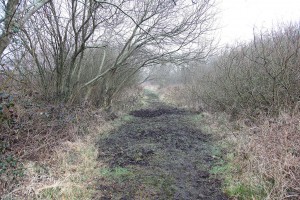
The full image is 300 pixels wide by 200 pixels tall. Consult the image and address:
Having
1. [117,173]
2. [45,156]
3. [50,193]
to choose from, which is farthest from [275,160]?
[45,156]

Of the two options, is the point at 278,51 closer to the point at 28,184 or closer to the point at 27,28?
the point at 28,184

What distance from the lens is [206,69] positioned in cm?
1373

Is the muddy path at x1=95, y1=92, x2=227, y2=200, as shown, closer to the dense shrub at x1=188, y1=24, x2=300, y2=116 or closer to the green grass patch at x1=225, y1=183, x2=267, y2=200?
the green grass patch at x1=225, y1=183, x2=267, y2=200

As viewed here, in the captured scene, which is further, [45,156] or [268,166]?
[45,156]

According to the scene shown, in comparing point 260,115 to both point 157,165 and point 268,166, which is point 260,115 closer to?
point 268,166

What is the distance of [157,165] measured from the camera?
5.34 metres

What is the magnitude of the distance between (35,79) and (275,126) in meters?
7.27

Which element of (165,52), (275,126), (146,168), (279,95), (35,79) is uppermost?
(165,52)

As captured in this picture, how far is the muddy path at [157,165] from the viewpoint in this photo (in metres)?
4.16

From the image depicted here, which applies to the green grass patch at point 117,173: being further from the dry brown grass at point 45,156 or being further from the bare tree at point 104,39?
the bare tree at point 104,39

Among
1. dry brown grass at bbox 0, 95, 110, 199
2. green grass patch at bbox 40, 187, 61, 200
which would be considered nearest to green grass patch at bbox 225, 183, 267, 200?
dry brown grass at bbox 0, 95, 110, 199

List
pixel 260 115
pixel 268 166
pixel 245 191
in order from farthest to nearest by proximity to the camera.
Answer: pixel 260 115 → pixel 268 166 → pixel 245 191

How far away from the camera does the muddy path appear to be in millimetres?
4156

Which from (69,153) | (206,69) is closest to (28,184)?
(69,153)
